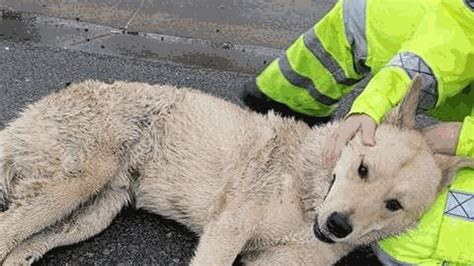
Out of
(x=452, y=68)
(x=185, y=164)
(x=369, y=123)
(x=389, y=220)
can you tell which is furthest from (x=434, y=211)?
(x=185, y=164)

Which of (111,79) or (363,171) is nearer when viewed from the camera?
(363,171)

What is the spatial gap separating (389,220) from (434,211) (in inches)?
8.5

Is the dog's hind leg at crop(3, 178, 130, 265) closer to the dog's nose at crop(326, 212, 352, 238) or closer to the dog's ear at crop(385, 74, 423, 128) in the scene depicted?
the dog's nose at crop(326, 212, 352, 238)

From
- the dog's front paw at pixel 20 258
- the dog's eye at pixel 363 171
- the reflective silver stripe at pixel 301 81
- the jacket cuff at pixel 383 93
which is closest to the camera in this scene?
the dog's eye at pixel 363 171

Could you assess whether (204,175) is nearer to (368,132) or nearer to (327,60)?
(368,132)

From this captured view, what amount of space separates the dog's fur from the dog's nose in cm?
3

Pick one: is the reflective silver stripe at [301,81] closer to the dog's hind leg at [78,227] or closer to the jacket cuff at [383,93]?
the jacket cuff at [383,93]

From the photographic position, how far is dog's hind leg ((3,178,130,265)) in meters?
3.85

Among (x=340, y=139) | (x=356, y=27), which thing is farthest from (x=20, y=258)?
(x=356, y=27)

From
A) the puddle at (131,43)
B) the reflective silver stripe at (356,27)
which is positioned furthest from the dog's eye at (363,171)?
the puddle at (131,43)

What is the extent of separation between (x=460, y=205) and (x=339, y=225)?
22.9 inches

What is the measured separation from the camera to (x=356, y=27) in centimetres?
448

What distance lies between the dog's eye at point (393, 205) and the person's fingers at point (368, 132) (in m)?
0.30

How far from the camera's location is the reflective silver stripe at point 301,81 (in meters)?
4.84
